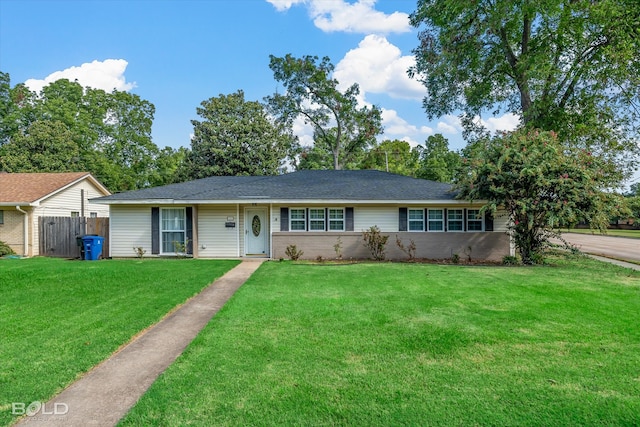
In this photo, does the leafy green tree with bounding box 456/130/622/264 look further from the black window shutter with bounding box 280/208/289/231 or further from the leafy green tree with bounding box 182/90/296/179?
the leafy green tree with bounding box 182/90/296/179

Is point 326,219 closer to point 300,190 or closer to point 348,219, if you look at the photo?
point 348,219

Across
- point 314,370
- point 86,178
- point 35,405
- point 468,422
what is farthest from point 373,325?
point 86,178

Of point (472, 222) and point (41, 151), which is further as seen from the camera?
point (41, 151)

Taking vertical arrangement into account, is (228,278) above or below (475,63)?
below

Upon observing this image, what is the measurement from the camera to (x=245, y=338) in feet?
16.2

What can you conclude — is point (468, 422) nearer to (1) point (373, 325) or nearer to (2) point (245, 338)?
(1) point (373, 325)

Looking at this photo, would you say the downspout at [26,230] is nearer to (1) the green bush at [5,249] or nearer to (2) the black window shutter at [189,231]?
(1) the green bush at [5,249]

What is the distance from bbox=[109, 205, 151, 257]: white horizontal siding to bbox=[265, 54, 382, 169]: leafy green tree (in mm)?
20125

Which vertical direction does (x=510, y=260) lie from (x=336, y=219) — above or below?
below

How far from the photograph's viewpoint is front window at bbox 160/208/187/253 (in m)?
14.2

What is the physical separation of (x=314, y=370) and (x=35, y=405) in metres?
2.58

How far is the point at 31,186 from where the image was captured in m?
18.0

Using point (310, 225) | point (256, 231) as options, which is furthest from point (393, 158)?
point (256, 231)

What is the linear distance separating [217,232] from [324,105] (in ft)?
67.5
